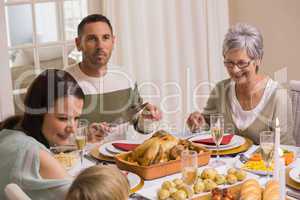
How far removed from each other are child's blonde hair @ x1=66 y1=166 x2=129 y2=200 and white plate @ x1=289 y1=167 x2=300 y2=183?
28.1 inches

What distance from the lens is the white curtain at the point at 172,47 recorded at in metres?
3.54

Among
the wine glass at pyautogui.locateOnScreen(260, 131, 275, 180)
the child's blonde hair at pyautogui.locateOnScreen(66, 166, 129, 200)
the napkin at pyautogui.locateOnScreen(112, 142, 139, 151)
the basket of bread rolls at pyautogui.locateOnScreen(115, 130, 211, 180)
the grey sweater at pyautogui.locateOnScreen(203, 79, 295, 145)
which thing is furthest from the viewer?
the grey sweater at pyautogui.locateOnScreen(203, 79, 295, 145)

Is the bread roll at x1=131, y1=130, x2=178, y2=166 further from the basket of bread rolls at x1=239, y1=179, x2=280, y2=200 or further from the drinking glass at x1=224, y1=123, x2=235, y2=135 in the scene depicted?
the drinking glass at x1=224, y1=123, x2=235, y2=135

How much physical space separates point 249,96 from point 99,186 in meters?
1.49

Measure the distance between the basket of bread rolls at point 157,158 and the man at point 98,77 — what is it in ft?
2.62

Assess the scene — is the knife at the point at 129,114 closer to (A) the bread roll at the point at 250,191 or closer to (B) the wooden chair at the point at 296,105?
(B) the wooden chair at the point at 296,105

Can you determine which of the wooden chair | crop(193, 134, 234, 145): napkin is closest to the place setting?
crop(193, 134, 234, 145): napkin

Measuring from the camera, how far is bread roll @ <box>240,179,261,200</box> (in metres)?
1.56

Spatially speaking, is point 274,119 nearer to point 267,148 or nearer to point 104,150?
point 267,148

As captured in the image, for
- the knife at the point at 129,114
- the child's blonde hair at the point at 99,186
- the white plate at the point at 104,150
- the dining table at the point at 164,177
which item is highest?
the child's blonde hair at the point at 99,186

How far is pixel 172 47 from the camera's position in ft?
12.3

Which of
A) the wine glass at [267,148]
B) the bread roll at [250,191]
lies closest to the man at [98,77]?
the wine glass at [267,148]

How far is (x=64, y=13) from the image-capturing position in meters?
3.44

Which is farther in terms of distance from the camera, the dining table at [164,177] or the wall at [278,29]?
the wall at [278,29]
